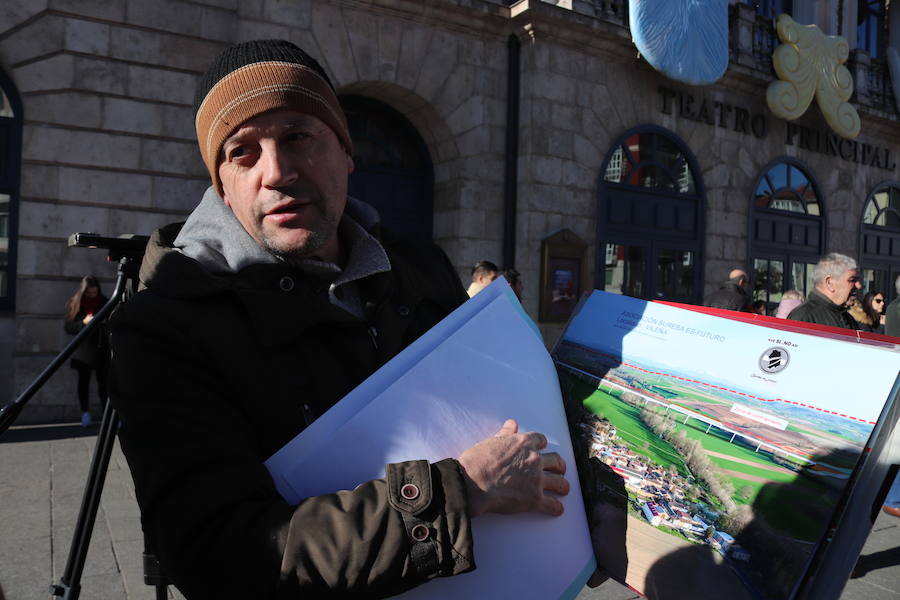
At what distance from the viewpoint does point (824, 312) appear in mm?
4664

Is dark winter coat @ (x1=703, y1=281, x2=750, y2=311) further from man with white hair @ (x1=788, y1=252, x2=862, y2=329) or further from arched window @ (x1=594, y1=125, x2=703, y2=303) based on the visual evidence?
arched window @ (x1=594, y1=125, x2=703, y2=303)

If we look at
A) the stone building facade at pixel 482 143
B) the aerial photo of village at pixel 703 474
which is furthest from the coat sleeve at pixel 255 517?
the stone building facade at pixel 482 143

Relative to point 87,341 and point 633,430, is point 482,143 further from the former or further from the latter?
point 633,430

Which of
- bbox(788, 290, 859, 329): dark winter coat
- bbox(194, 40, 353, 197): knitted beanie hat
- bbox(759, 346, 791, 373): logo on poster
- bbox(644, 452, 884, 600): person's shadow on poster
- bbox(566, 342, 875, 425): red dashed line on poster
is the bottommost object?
bbox(644, 452, 884, 600): person's shadow on poster

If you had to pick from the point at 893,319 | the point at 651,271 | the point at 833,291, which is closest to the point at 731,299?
the point at 893,319

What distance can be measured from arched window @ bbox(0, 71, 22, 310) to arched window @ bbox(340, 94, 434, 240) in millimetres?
3713

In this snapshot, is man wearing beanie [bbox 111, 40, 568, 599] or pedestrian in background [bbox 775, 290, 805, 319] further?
pedestrian in background [bbox 775, 290, 805, 319]

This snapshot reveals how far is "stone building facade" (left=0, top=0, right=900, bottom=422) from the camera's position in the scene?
6758 mm

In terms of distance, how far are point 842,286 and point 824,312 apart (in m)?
0.22

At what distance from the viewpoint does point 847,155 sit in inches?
532

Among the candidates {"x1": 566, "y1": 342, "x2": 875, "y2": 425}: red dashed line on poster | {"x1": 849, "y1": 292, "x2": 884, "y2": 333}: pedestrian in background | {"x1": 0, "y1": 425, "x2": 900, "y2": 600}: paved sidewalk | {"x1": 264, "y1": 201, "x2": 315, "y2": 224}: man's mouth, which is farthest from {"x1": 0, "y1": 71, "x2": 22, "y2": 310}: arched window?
{"x1": 849, "y1": 292, "x2": 884, "y2": 333}: pedestrian in background

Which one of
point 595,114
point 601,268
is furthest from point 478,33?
point 601,268

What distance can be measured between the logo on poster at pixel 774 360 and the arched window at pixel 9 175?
766 centimetres

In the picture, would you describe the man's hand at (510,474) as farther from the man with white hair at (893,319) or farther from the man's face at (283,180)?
the man with white hair at (893,319)
